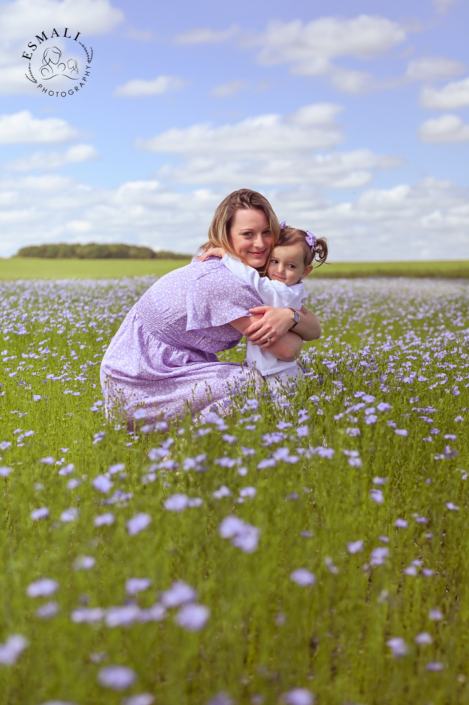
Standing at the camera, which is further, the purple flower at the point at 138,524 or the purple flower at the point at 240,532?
the purple flower at the point at 138,524

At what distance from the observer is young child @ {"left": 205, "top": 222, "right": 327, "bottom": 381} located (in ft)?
15.0

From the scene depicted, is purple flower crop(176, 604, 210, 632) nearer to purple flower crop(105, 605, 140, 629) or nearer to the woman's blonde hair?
A: purple flower crop(105, 605, 140, 629)

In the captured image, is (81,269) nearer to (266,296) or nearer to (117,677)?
(266,296)

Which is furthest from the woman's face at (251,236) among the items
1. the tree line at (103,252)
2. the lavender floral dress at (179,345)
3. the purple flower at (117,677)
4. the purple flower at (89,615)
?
the tree line at (103,252)

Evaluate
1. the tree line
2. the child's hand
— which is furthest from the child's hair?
the tree line

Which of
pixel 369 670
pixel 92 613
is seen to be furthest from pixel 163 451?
pixel 369 670

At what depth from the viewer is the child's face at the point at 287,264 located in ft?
15.3

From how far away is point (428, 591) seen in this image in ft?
9.55

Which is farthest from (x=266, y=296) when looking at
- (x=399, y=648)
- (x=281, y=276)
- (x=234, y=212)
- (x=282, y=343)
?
(x=399, y=648)

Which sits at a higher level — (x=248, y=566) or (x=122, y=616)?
(x=122, y=616)

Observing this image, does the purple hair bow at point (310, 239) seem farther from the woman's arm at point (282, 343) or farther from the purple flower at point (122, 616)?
the purple flower at point (122, 616)

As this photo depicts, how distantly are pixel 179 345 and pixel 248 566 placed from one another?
287cm

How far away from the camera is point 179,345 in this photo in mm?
5027

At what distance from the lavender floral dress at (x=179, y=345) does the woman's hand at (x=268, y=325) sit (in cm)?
11
